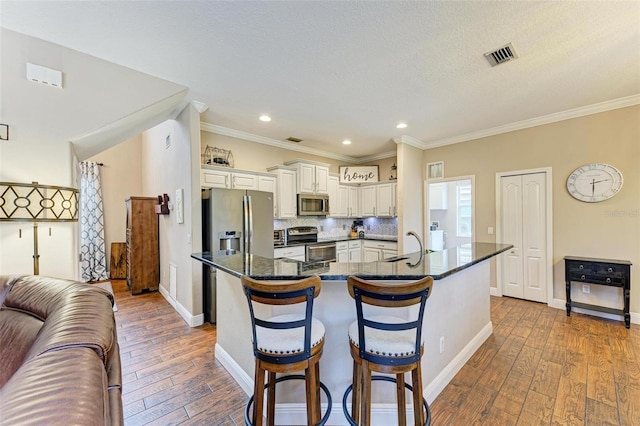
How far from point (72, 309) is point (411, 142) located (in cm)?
509

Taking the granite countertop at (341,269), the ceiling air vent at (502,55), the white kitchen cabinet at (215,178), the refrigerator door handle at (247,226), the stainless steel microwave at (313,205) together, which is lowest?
the granite countertop at (341,269)

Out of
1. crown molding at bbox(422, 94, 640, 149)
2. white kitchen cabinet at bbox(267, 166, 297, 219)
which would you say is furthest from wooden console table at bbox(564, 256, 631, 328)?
white kitchen cabinet at bbox(267, 166, 297, 219)

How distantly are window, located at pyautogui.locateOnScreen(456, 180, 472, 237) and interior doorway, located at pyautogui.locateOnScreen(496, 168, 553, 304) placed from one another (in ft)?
5.81

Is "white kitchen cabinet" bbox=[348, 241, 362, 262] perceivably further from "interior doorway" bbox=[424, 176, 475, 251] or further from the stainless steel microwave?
"interior doorway" bbox=[424, 176, 475, 251]

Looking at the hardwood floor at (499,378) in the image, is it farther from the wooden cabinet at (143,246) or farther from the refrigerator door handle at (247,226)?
the wooden cabinet at (143,246)

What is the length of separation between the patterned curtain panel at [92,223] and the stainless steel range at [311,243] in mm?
4394

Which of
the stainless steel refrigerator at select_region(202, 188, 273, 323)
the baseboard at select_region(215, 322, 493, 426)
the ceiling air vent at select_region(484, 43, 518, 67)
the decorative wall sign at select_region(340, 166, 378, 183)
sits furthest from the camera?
the decorative wall sign at select_region(340, 166, 378, 183)

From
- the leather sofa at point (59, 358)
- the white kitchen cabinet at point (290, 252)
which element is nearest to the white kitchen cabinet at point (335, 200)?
the white kitchen cabinet at point (290, 252)

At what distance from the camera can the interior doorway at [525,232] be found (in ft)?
13.0

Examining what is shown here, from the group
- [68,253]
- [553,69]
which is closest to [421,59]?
[553,69]

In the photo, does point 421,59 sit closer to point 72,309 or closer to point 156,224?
point 72,309

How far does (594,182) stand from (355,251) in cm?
392

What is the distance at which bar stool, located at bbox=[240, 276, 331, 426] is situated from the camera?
4.49 feet

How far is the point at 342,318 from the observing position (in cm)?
180
